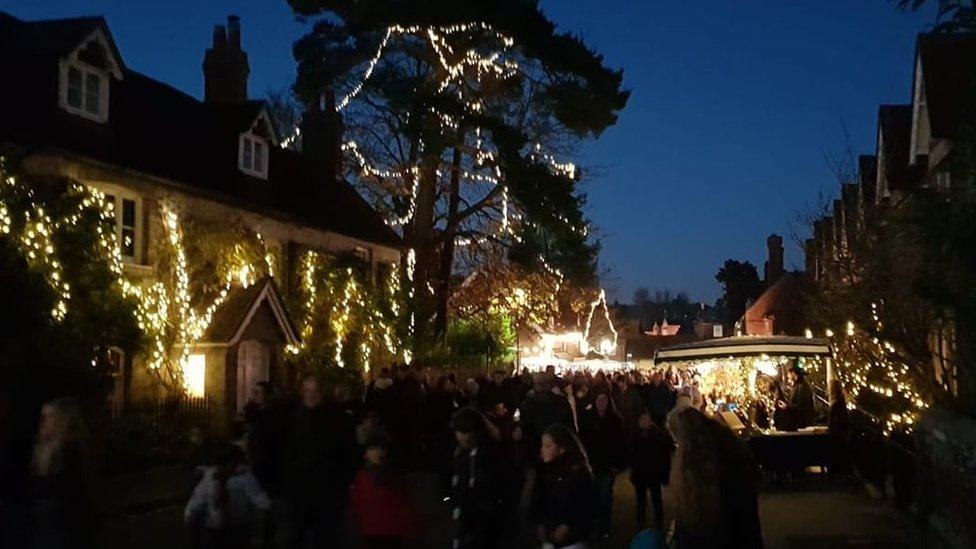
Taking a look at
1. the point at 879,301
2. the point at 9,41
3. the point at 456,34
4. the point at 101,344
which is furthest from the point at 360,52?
the point at 879,301

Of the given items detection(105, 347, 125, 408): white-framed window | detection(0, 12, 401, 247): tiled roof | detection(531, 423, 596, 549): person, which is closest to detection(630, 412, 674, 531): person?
detection(531, 423, 596, 549): person

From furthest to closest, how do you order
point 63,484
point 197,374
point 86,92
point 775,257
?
point 775,257 → point 197,374 → point 86,92 → point 63,484

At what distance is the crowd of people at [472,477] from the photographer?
22.3 ft

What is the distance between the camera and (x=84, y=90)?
22.6 metres

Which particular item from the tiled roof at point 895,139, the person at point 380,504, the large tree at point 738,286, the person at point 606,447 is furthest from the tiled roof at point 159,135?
the large tree at point 738,286

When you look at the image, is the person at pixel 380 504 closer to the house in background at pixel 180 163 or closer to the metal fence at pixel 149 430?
the metal fence at pixel 149 430

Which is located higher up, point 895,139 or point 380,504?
point 895,139

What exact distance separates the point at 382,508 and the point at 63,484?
2178mm

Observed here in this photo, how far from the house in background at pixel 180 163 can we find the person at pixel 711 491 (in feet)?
52.4

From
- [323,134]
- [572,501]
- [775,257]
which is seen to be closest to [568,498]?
[572,501]

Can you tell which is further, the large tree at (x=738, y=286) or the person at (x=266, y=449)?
the large tree at (x=738, y=286)

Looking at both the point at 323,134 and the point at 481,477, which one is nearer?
the point at 481,477

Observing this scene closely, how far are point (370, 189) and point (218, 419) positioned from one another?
1607 centimetres

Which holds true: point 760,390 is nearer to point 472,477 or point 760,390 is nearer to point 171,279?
point 171,279
